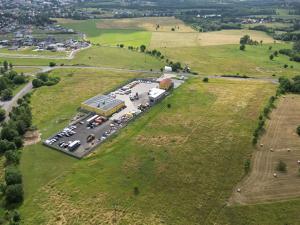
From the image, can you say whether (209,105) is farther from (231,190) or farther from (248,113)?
(231,190)

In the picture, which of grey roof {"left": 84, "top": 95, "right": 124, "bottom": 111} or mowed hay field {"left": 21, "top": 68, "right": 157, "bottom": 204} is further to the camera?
grey roof {"left": 84, "top": 95, "right": 124, "bottom": 111}

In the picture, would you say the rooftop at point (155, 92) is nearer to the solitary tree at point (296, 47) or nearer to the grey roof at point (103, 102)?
the grey roof at point (103, 102)

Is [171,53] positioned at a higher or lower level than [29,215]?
higher

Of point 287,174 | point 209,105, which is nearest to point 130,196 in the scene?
point 287,174

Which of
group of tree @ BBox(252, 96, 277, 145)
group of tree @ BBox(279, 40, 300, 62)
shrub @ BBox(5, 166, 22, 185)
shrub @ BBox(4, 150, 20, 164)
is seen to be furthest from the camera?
group of tree @ BBox(279, 40, 300, 62)

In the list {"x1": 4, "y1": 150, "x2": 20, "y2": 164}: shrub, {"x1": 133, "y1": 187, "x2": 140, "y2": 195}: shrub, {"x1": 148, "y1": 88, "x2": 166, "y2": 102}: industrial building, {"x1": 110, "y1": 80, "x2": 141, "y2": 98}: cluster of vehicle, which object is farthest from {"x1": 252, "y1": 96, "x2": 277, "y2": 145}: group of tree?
{"x1": 4, "y1": 150, "x2": 20, "y2": 164}: shrub

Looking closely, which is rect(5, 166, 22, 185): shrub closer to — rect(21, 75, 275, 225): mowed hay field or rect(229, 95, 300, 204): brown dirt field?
rect(21, 75, 275, 225): mowed hay field

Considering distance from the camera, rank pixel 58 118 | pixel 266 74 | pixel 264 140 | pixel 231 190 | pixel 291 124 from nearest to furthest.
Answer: pixel 231 190 → pixel 264 140 → pixel 291 124 → pixel 58 118 → pixel 266 74
